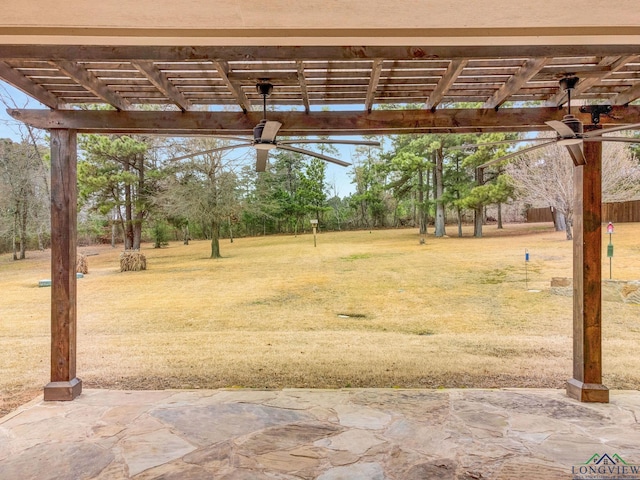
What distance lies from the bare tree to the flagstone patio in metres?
3.84

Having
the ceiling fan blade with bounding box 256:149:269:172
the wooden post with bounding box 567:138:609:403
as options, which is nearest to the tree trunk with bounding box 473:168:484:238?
the wooden post with bounding box 567:138:609:403

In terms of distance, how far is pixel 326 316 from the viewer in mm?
5230

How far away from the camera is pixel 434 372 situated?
3.78 meters

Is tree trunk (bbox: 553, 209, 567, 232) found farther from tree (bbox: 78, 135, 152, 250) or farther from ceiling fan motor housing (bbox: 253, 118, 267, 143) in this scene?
tree (bbox: 78, 135, 152, 250)

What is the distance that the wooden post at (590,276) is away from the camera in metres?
2.75

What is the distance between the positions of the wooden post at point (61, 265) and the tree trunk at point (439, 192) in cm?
521

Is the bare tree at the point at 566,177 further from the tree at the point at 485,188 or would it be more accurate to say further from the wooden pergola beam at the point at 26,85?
the wooden pergola beam at the point at 26,85

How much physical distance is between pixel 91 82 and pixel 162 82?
451 mm

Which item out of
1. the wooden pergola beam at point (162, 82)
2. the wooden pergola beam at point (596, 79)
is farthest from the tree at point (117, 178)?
the wooden pergola beam at point (596, 79)

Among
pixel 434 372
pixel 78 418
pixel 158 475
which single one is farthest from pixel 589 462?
pixel 78 418

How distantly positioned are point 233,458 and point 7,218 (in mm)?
5228

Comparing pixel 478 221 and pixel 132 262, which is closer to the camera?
pixel 132 262

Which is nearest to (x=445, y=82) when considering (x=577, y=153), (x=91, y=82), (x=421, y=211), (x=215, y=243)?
(x=577, y=153)

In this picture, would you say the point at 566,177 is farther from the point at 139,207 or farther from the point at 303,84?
the point at 139,207
